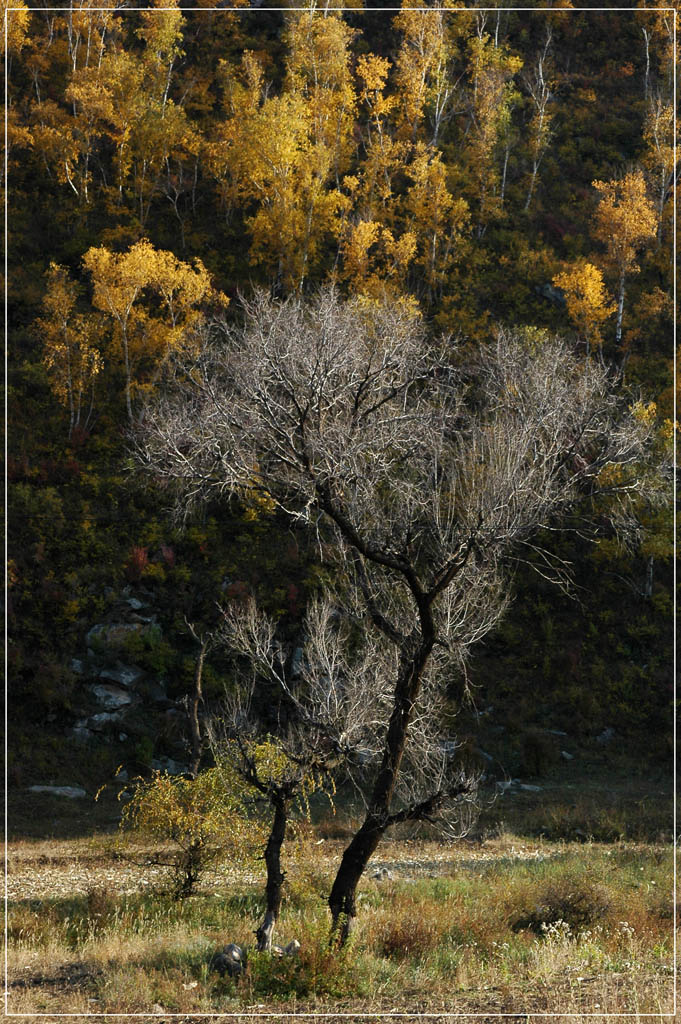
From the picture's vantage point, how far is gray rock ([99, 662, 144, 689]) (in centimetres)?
2225

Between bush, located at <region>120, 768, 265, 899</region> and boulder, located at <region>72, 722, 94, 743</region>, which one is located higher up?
bush, located at <region>120, 768, 265, 899</region>

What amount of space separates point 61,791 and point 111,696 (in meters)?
3.08

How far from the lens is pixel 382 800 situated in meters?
8.39

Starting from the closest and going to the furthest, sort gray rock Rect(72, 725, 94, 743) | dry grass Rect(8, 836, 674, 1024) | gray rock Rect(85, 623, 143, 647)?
dry grass Rect(8, 836, 674, 1024) < gray rock Rect(72, 725, 94, 743) < gray rock Rect(85, 623, 143, 647)

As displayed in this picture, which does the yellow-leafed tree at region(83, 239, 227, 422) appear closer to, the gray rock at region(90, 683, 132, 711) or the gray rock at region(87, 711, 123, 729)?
the gray rock at region(90, 683, 132, 711)

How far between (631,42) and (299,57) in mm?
23118

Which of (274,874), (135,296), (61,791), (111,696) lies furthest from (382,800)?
(135,296)

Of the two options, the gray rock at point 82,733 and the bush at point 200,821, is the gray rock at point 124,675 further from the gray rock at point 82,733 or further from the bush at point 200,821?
the bush at point 200,821

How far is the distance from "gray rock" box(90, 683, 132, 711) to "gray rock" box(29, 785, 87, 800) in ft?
8.47

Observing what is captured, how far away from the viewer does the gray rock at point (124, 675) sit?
22.2m

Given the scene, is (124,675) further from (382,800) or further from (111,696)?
(382,800)

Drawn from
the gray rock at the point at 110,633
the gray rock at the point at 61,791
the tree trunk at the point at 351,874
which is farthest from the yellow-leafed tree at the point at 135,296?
the tree trunk at the point at 351,874

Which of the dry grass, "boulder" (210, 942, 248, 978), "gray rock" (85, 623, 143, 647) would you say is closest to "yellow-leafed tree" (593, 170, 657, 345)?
"gray rock" (85, 623, 143, 647)

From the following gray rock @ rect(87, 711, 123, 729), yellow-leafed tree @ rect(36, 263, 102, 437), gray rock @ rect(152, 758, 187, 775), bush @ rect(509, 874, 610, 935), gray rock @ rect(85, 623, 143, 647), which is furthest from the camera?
yellow-leafed tree @ rect(36, 263, 102, 437)
